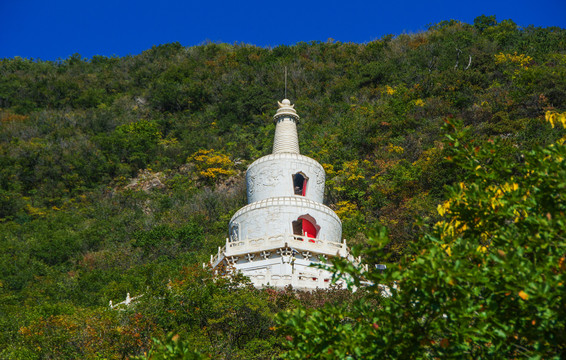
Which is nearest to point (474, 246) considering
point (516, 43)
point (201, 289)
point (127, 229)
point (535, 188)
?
point (535, 188)

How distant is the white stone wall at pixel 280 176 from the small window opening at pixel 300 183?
122 mm

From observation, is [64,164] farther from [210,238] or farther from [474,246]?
[474,246]

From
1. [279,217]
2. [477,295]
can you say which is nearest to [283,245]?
[279,217]

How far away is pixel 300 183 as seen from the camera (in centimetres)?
2536

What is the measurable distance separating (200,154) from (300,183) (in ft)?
63.4

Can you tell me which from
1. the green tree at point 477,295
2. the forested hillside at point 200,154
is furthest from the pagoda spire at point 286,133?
the green tree at point 477,295

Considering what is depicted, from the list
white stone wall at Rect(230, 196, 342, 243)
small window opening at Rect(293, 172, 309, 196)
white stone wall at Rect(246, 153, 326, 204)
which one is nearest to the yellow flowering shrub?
small window opening at Rect(293, 172, 309, 196)

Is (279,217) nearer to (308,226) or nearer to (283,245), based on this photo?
(308,226)

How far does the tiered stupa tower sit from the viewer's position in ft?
64.1

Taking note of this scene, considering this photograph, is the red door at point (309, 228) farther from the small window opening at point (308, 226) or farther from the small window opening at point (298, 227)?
the small window opening at point (298, 227)

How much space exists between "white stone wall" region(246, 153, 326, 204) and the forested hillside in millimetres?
4477

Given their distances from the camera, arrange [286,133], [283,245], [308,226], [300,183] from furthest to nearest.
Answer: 1. [300,183]
2. [286,133]
3. [308,226]
4. [283,245]

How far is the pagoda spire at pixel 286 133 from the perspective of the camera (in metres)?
24.7

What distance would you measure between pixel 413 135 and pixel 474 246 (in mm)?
29724
